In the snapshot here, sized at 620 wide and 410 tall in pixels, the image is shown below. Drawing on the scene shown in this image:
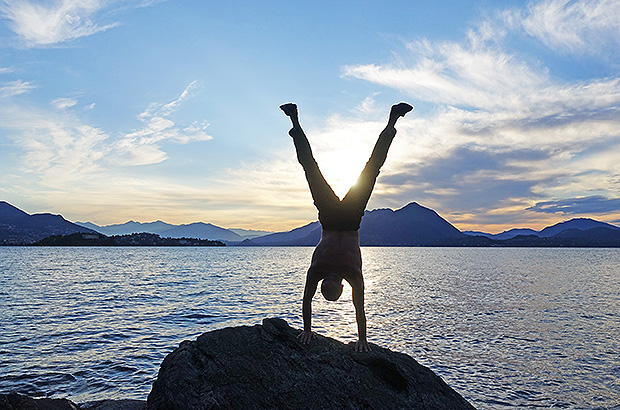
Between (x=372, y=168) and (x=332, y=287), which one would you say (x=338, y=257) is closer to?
(x=332, y=287)

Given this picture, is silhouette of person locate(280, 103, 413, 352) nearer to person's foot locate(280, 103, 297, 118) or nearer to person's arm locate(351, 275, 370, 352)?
person's arm locate(351, 275, 370, 352)

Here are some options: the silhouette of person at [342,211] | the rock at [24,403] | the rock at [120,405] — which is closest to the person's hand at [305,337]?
the silhouette of person at [342,211]

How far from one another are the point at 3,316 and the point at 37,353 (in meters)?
13.9

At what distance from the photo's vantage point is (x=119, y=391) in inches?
569

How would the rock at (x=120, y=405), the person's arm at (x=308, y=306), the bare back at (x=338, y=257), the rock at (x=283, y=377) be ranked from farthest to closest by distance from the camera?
1. the rock at (x=120, y=405)
2. the person's arm at (x=308, y=306)
3. the bare back at (x=338, y=257)
4. the rock at (x=283, y=377)

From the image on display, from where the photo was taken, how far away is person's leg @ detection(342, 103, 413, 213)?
24.6ft

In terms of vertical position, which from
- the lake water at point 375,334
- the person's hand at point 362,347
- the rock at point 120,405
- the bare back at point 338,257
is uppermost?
the bare back at point 338,257

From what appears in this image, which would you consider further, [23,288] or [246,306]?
[23,288]

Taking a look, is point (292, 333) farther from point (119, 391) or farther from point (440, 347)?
point (440, 347)

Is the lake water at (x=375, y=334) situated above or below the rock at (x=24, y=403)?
below

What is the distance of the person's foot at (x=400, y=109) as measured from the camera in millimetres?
7566

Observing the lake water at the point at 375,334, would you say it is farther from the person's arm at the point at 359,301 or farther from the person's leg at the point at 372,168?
the person's leg at the point at 372,168

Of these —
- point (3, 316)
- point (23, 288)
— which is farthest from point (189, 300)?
point (23, 288)

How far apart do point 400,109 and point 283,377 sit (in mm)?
5494
